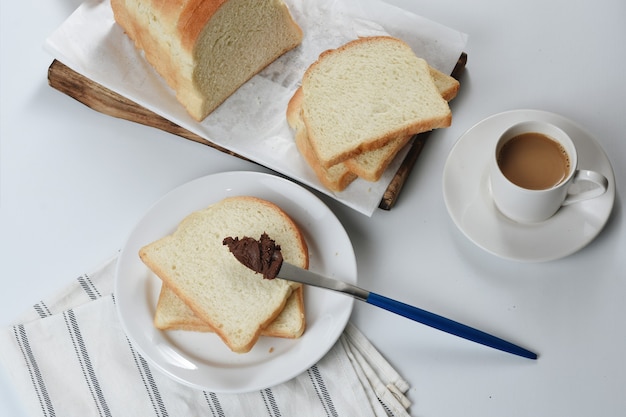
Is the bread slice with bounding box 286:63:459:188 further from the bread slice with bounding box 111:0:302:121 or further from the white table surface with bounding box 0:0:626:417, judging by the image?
the bread slice with bounding box 111:0:302:121

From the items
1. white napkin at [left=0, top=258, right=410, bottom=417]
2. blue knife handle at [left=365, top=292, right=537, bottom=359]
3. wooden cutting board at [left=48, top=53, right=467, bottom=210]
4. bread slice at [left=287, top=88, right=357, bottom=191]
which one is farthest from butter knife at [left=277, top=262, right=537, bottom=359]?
wooden cutting board at [left=48, top=53, right=467, bottom=210]

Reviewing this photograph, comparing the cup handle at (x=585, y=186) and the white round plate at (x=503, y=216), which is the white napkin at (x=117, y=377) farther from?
the cup handle at (x=585, y=186)

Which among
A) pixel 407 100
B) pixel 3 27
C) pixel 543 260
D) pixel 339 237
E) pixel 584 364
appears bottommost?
pixel 584 364

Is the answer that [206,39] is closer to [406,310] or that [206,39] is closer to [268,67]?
[268,67]

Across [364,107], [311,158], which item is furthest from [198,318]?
[364,107]

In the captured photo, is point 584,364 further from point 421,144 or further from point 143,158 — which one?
point 143,158

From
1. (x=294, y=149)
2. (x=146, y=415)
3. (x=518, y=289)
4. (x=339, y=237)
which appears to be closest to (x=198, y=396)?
(x=146, y=415)

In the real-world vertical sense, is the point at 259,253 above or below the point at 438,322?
above
